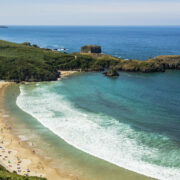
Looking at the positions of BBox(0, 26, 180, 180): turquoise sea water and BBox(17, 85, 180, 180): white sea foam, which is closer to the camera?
BBox(17, 85, 180, 180): white sea foam

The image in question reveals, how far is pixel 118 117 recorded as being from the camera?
57844 mm

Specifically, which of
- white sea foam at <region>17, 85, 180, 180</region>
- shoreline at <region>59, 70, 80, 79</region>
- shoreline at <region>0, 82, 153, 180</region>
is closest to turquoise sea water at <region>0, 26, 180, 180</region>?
white sea foam at <region>17, 85, 180, 180</region>

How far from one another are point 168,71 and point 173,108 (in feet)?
189

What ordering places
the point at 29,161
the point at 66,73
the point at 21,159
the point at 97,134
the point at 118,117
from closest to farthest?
the point at 29,161 < the point at 21,159 < the point at 97,134 < the point at 118,117 < the point at 66,73

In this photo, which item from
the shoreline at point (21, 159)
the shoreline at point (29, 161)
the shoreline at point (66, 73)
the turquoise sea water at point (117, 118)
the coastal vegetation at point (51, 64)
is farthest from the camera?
the shoreline at point (66, 73)

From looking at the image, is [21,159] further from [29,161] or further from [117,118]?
[117,118]

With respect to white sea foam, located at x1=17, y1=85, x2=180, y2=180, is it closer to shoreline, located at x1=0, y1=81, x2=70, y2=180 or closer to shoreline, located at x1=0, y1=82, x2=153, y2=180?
shoreline, located at x1=0, y1=82, x2=153, y2=180

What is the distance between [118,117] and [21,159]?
2491 cm

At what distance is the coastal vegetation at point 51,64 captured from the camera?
9750 centimetres

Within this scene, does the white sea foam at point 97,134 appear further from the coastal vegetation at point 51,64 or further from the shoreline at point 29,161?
the coastal vegetation at point 51,64

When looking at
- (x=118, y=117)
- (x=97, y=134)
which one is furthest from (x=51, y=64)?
(x=97, y=134)

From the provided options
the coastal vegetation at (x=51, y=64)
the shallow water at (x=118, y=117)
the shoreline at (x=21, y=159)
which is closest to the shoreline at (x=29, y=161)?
the shoreline at (x=21, y=159)

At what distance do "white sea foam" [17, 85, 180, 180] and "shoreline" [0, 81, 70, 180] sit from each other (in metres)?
7.44

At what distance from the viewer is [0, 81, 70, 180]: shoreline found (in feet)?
120
